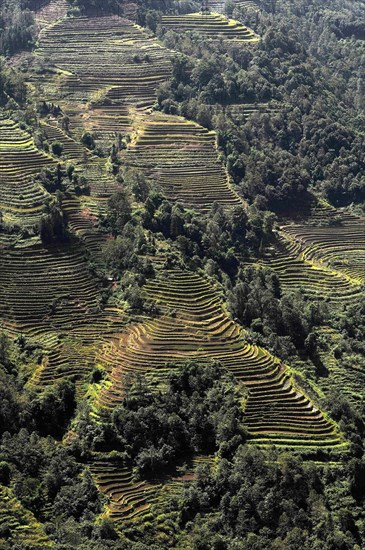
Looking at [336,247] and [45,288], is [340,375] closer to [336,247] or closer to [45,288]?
[336,247]

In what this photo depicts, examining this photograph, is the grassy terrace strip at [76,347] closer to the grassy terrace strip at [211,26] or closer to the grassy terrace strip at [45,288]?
the grassy terrace strip at [45,288]

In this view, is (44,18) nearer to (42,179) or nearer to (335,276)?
(42,179)

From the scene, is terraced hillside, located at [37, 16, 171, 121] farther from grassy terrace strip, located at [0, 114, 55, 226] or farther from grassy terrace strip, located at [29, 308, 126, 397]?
grassy terrace strip, located at [29, 308, 126, 397]

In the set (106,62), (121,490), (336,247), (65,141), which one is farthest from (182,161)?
(121,490)

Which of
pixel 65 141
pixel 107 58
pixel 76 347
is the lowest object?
pixel 76 347

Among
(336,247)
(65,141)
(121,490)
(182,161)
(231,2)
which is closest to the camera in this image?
(121,490)

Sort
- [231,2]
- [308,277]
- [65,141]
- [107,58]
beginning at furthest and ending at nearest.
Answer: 1. [231,2]
2. [107,58]
3. [65,141]
4. [308,277]

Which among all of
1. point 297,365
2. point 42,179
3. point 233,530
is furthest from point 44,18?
point 233,530

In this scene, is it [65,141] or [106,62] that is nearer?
[65,141]
